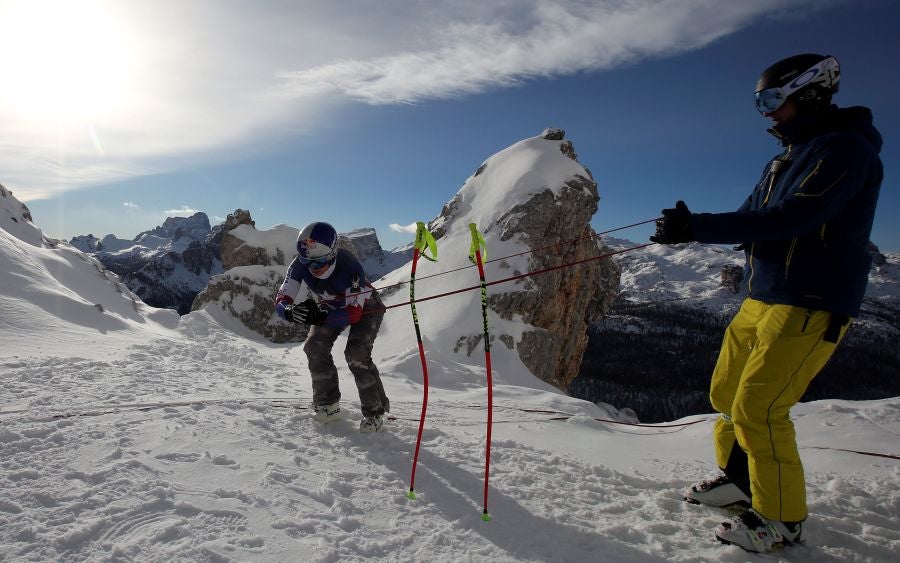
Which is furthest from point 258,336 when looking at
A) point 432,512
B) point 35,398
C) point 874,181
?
point 874,181

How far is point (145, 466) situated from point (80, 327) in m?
9.94

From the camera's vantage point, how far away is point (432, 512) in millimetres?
3375

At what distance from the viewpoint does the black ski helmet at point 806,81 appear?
3090 millimetres

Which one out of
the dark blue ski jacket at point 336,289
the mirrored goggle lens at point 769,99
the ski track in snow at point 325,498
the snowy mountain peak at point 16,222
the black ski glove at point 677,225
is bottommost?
the ski track in snow at point 325,498

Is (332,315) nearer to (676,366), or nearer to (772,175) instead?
(772,175)

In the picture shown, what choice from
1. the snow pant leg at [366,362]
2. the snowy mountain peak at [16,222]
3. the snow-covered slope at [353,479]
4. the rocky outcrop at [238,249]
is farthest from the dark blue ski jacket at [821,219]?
the rocky outcrop at [238,249]

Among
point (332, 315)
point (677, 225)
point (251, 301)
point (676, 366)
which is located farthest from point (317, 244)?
point (676, 366)

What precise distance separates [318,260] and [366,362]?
1.37 meters

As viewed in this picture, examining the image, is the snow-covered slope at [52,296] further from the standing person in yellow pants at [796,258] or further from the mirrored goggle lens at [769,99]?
the mirrored goggle lens at [769,99]

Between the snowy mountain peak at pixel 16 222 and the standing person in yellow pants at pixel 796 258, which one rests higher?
the snowy mountain peak at pixel 16 222

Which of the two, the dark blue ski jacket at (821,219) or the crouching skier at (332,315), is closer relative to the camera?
the dark blue ski jacket at (821,219)

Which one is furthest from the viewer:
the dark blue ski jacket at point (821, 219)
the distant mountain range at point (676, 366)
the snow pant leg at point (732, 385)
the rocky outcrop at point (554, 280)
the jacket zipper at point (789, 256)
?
the distant mountain range at point (676, 366)

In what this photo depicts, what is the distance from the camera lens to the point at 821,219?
9.09ft

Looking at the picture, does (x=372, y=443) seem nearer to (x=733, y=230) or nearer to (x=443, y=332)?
(x=733, y=230)
